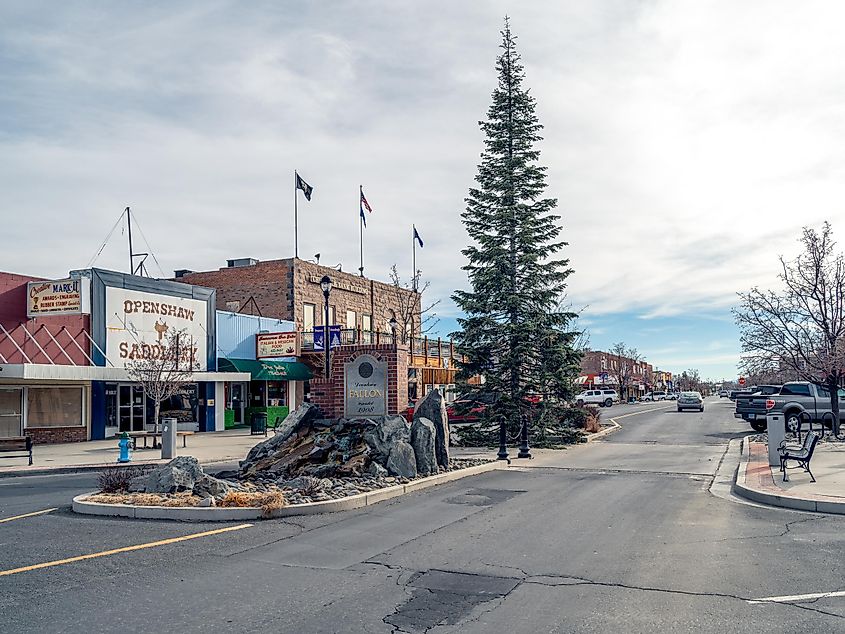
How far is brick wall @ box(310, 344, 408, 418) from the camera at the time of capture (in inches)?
649

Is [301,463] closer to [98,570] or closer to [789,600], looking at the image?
[98,570]

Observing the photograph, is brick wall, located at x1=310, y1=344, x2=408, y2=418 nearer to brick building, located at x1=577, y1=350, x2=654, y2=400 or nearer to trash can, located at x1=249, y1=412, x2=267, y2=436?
trash can, located at x1=249, y1=412, x2=267, y2=436

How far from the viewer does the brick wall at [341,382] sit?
1648 cm

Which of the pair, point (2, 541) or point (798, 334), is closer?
point (2, 541)

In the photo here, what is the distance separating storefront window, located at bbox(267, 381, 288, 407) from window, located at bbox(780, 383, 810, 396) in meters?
25.2

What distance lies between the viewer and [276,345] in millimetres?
39438

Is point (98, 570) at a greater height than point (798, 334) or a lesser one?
lesser

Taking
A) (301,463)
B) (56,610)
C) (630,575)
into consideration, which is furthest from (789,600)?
(301,463)

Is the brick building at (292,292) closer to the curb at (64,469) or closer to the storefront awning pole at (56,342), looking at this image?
the storefront awning pole at (56,342)

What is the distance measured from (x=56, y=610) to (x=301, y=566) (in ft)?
8.00

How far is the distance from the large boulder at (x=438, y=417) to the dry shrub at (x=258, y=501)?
5.22 m

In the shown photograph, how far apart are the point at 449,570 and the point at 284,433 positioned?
9.10 metres

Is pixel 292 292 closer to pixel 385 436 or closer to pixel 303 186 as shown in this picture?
pixel 303 186

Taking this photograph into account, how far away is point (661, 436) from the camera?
29141mm
